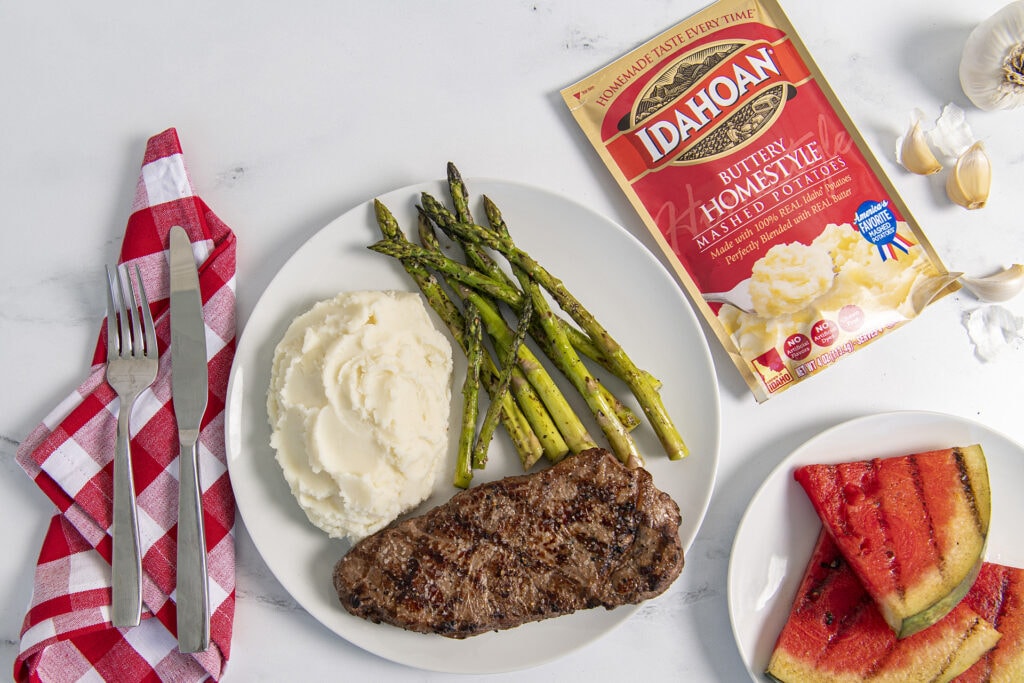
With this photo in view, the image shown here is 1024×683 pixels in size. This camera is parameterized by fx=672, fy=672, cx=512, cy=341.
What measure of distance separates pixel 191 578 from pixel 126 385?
1078 mm

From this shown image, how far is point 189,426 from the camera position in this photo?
140 inches

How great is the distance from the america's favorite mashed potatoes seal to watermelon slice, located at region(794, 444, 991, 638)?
2.14 meters

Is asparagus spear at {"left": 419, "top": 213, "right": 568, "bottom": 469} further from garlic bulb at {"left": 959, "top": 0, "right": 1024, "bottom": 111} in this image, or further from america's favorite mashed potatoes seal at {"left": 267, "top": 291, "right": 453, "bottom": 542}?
garlic bulb at {"left": 959, "top": 0, "right": 1024, "bottom": 111}

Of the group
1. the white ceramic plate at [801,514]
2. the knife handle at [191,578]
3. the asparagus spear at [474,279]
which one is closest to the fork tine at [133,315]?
the knife handle at [191,578]

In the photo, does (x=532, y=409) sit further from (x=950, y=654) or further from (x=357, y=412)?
(x=950, y=654)

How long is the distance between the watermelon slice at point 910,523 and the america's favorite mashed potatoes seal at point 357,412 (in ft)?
7.02

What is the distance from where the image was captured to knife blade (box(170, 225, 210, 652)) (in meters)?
3.46

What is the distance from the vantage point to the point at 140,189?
3740 millimetres

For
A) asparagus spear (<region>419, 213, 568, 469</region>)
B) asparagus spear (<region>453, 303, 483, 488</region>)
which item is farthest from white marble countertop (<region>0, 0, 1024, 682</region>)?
asparagus spear (<region>453, 303, 483, 488</region>)

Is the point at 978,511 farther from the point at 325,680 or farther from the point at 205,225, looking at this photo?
the point at 205,225

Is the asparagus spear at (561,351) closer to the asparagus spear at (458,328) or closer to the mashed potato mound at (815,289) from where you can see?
the asparagus spear at (458,328)

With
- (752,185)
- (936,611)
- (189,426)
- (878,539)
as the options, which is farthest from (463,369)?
(936,611)

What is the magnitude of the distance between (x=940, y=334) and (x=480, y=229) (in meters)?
2.87

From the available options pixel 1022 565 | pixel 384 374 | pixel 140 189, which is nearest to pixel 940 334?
pixel 1022 565
